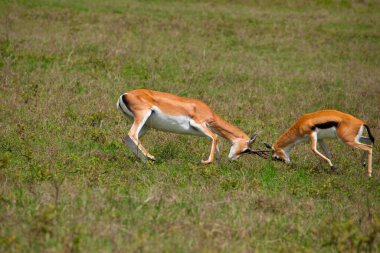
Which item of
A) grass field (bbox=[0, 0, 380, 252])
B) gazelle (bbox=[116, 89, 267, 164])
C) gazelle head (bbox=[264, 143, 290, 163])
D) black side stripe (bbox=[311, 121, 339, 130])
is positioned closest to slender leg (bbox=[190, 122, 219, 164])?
gazelle (bbox=[116, 89, 267, 164])

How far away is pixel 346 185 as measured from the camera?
917 cm

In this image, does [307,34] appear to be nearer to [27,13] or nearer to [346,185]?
[27,13]

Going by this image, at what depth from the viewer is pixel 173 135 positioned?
11.7 meters

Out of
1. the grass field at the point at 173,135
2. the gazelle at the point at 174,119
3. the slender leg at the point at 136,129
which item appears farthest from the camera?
the gazelle at the point at 174,119


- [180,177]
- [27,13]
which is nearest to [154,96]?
[180,177]

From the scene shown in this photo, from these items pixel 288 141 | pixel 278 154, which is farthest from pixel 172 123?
pixel 288 141

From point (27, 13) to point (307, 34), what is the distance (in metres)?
10.5

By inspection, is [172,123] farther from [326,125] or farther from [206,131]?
[326,125]

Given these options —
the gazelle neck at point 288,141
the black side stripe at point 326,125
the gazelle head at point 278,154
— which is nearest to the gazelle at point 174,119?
the gazelle head at point 278,154

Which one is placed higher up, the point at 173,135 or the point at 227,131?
the point at 227,131

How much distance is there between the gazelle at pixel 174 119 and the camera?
1004 cm

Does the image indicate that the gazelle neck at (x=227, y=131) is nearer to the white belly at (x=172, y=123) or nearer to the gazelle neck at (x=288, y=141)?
the white belly at (x=172, y=123)

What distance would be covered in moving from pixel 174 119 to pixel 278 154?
6.60 feet

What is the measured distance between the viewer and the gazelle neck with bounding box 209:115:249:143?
10.6m
